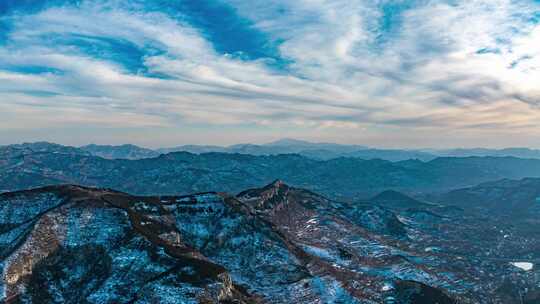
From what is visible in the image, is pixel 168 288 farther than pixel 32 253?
No

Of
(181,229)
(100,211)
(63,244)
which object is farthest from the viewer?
(181,229)

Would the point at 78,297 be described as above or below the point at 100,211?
below

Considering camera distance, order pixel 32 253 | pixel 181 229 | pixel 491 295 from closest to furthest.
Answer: pixel 32 253, pixel 181 229, pixel 491 295

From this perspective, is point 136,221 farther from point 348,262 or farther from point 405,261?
point 405,261

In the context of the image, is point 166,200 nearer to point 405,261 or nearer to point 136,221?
point 136,221

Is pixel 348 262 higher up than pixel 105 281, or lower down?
lower down

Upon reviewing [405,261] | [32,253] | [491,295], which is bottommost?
[491,295]

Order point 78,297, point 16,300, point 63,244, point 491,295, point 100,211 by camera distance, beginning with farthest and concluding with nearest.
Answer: point 491,295 → point 100,211 → point 63,244 → point 78,297 → point 16,300

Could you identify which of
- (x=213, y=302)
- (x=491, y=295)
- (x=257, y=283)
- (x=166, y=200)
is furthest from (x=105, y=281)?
(x=491, y=295)

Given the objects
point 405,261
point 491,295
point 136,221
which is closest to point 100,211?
point 136,221
